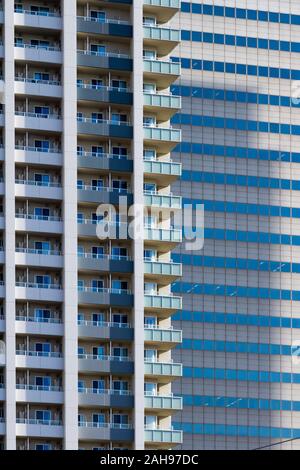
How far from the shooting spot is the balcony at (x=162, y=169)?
6078 inches

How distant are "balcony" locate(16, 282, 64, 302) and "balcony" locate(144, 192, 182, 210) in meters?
Result: 10.6

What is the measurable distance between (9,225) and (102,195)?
27.4 feet

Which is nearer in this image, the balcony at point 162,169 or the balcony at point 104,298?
the balcony at point 104,298

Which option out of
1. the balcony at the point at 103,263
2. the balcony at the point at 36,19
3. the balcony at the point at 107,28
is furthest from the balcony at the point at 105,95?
the balcony at the point at 103,263

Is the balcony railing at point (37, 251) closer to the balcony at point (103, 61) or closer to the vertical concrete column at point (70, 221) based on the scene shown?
the vertical concrete column at point (70, 221)

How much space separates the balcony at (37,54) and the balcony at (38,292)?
1806 cm

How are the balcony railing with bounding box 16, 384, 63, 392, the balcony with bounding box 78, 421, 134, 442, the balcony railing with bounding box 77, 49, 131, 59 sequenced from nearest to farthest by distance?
1. the balcony railing with bounding box 16, 384, 63, 392
2. the balcony with bounding box 78, 421, 134, 442
3. the balcony railing with bounding box 77, 49, 131, 59

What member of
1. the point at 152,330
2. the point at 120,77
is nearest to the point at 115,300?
the point at 152,330

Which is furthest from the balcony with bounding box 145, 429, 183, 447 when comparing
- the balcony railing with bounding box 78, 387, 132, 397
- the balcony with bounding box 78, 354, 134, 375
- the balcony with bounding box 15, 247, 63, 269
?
the balcony with bounding box 15, 247, 63, 269

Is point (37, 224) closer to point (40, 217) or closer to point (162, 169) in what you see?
point (40, 217)

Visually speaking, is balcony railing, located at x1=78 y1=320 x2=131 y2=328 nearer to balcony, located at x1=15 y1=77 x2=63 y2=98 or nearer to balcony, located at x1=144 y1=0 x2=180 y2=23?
balcony, located at x1=15 y1=77 x2=63 y2=98

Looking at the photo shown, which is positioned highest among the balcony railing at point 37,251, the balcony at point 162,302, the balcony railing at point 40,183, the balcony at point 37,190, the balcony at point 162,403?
the balcony railing at point 40,183

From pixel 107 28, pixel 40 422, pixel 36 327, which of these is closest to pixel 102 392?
pixel 40 422

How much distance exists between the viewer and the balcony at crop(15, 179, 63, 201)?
150 metres
